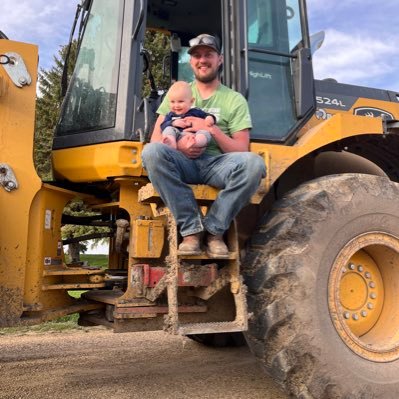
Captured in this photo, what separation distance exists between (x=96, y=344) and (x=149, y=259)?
105 inches

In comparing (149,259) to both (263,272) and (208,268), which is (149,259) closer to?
(208,268)

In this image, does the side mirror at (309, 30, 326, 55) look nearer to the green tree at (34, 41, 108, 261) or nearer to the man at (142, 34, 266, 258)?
the man at (142, 34, 266, 258)

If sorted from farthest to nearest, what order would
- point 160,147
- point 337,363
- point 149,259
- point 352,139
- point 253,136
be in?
point 352,139 → point 253,136 → point 149,259 → point 337,363 → point 160,147

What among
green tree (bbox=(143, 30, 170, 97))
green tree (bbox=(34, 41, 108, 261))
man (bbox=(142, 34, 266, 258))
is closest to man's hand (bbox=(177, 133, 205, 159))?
man (bbox=(142, 34, 266, 258))

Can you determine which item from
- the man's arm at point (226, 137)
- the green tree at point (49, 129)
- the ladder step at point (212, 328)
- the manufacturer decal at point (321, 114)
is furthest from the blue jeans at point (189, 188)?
the green tree at point (49, 129)

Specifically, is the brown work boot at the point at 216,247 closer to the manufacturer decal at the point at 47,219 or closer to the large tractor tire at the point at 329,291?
the large tractor tire at the point at 329,291

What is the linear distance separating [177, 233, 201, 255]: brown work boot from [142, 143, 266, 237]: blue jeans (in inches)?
1.2

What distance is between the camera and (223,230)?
2.94 metres

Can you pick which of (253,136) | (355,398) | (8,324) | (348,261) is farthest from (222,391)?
(253,136)

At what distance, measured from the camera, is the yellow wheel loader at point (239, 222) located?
306 centimetres

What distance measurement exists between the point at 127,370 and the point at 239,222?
5.87 feet

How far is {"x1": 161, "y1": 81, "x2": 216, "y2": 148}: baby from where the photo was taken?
2.91 m

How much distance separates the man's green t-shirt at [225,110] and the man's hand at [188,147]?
0.21 meters

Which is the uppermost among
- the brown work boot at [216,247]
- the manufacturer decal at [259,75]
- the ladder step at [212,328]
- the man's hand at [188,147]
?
the manufacturer decal at [259,75]
